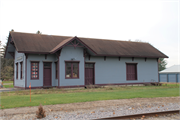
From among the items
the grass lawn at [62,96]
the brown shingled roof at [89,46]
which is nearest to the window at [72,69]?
the brown shingled roof at [89,46]

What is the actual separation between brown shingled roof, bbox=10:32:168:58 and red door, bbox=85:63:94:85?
69.4 inches

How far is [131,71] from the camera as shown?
2441cm

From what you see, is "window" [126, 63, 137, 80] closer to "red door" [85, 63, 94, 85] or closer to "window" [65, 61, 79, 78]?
"red door" [85, 63, 94, 85]

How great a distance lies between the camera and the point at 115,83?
23078 millimetres

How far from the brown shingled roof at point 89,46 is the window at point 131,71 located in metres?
1.45

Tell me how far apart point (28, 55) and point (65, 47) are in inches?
146

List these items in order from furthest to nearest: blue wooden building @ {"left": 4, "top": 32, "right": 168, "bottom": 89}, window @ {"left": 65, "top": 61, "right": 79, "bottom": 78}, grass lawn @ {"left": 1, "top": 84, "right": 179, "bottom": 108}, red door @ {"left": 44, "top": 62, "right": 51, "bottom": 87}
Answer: red door @ {"left": 44, "top": 62, "right": 51, "bottom": 87}
window @ {"left": 65, "top": 61, "right": 79, "bottom": 78}
blue wooden building @ {"left": 4, "top": 32, "right": 168, "bottom": 89}
grass lawn @ {"left": 1, "top": 84, "right": 179, "bottom": 108}

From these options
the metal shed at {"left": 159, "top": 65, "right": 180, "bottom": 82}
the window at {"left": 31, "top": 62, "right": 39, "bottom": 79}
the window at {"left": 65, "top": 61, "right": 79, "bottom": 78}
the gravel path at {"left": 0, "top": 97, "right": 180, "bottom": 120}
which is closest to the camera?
the gravel path at {"left": 0, "top": 97, "right": 180, "bottom": 120}

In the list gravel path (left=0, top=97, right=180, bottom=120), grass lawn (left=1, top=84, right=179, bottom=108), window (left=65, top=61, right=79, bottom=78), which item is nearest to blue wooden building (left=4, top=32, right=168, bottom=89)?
window (left=65, top=61, right=79, bottom=78)

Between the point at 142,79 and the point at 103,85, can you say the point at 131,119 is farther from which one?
the point at 142,79

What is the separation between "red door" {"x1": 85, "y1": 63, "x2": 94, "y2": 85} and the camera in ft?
72.0

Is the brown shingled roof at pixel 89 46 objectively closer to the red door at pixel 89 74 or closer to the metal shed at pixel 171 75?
the red door at pixel 89 74

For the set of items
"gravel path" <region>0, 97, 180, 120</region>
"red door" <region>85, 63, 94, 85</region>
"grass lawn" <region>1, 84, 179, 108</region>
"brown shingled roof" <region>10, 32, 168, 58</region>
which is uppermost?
"brown shingled roof" <region>10, 32, 168, 58</region>

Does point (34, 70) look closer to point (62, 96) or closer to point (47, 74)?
point (47, 74)
